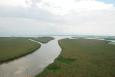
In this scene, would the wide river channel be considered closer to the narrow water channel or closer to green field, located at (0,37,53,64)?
the narrow water channel

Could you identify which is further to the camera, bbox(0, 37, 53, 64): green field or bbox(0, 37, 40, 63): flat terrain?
bbox(0, 37, 40, 63): flat terrain

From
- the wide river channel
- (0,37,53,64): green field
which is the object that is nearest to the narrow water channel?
the wide river channel

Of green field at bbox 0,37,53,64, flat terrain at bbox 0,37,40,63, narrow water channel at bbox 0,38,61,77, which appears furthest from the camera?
flat terrain at bbox 0,37,40,63

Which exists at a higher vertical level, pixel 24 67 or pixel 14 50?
pixel 14 50

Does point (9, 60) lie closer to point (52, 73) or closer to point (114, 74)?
point (52, 73)

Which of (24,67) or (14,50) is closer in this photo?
(24,67)

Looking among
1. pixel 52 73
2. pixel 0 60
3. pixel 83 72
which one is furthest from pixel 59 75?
pixel 0 60

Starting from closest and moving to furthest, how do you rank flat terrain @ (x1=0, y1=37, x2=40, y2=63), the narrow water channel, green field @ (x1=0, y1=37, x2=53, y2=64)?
the narrow water channel < green field @ (x1=0, y1=37, x2=53, y2=64) < flat terrain @ (x1=0, y1=37, x2=40, y2=63)

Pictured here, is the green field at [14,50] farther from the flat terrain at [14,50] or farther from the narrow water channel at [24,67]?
the narrow water channel at [24,67]

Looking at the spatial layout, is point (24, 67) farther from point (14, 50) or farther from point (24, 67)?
point (14, 50)

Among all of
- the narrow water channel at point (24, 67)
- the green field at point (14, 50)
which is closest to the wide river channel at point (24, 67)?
the narrow water channel at point (24, 67)

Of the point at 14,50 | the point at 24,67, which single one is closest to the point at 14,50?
the point at 14,50
